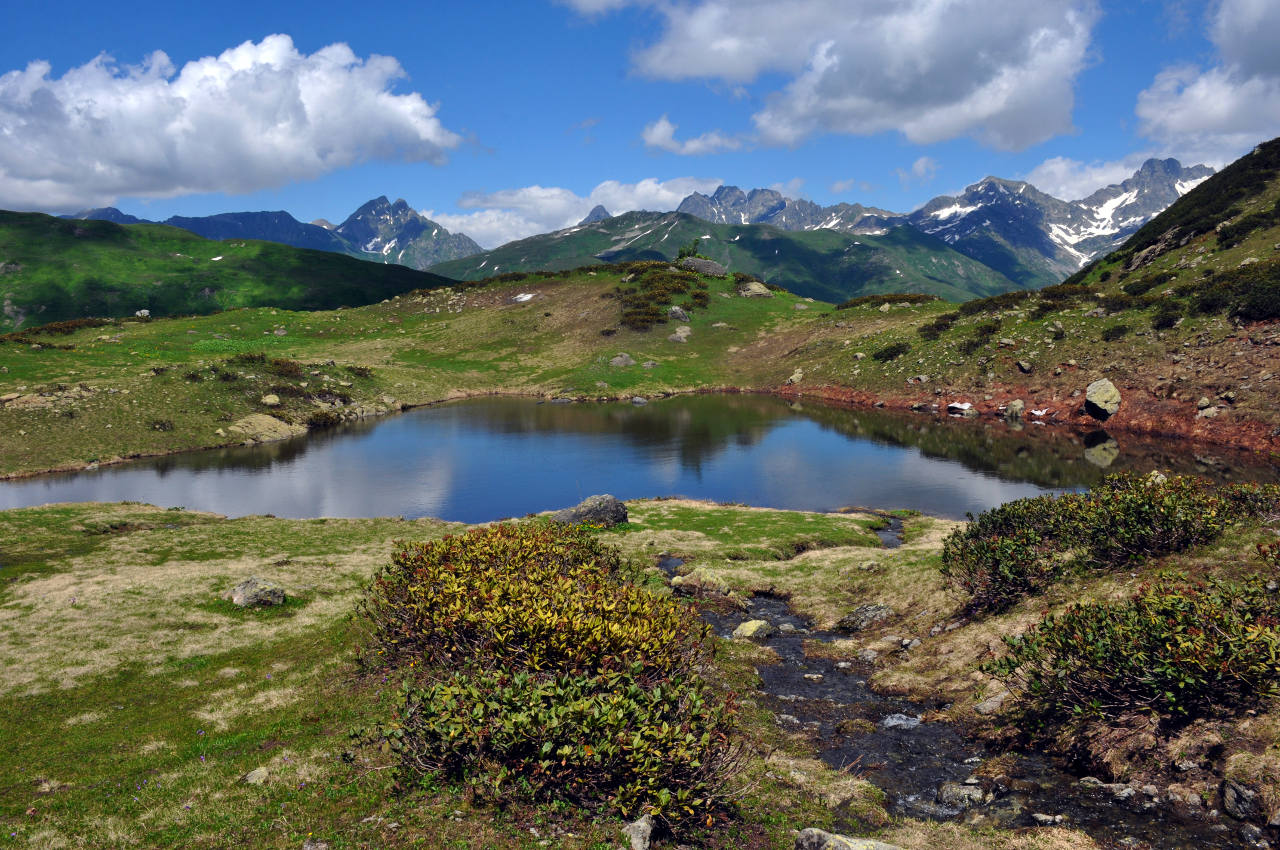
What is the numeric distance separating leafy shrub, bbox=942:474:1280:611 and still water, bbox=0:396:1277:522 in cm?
2353

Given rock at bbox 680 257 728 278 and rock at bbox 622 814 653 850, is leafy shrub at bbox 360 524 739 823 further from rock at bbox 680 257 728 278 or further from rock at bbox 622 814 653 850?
rock at bbox 680 257 728 278

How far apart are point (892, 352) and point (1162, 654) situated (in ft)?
325

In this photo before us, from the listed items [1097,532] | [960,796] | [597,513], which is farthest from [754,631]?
[597,513]

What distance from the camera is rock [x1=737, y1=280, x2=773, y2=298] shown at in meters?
152

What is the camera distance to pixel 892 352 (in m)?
107

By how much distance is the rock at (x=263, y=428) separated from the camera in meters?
79.6

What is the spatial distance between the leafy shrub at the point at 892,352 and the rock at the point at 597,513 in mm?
77154

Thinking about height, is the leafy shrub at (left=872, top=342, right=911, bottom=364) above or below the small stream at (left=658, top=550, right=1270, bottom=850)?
above

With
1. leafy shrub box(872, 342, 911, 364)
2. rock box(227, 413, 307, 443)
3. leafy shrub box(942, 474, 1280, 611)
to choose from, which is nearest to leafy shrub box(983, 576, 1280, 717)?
leafy shrub box(942, 474, 1280, 611)

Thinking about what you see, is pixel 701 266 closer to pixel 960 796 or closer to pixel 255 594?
pixel 255 594

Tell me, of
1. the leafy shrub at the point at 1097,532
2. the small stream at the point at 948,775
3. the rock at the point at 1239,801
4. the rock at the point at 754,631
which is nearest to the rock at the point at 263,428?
the rock at the point at 754,631

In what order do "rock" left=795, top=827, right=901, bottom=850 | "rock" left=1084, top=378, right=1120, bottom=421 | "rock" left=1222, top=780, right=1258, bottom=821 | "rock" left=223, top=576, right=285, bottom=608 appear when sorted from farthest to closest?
"rock" left=1084, top=378, right=1120, bottom=421
"rock" left=223, top=576, right=285, bottom=608
"rock" left=1222, top=780, right=1258, bottom=821
"rock" left=795, top=827, right=901, bottom=850

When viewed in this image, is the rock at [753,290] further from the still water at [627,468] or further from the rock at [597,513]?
the rock at [597,513]

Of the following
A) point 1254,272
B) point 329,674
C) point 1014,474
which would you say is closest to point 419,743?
point 329,674
